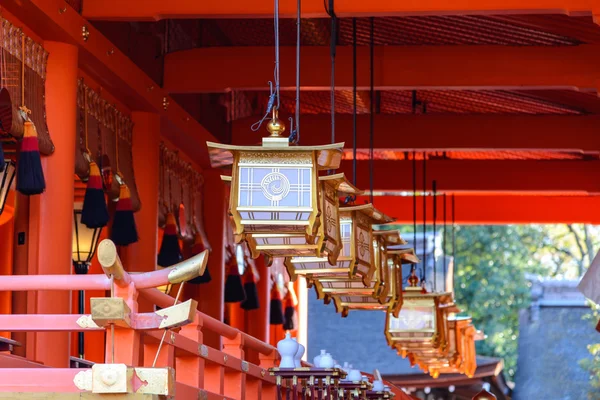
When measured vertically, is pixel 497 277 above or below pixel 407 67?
below

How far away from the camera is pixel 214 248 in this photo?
11.9 m

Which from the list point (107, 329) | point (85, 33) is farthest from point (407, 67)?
point (107, 329)

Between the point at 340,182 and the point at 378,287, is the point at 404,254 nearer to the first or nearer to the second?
the point at 378,287

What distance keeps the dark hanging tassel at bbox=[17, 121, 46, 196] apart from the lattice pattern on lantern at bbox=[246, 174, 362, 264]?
1616mm

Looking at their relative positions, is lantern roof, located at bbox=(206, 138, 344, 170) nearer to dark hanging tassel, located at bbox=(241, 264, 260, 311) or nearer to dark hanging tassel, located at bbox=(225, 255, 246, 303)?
dark hanging tassel, located at bbox=(225, 255, 246, 303)

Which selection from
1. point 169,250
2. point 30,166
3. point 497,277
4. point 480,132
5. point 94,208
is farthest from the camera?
point 497,277

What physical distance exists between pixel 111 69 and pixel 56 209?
4.16ft

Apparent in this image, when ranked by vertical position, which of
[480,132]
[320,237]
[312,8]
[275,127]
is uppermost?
[312,8]

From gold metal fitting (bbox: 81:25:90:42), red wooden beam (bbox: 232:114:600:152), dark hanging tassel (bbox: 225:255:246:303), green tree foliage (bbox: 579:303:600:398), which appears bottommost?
green tree foliage (bbox: 579:303:600:398)

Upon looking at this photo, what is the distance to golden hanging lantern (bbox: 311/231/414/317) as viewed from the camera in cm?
727

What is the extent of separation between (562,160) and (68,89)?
7.06 meters

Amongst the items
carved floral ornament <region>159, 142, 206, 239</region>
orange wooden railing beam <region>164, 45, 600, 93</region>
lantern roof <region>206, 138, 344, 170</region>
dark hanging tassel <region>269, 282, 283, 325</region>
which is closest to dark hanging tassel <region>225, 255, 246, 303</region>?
carved floral ornament <region>159, 142, 206, 239</region>

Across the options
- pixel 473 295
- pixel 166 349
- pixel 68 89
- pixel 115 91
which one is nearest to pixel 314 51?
pixel 115 91

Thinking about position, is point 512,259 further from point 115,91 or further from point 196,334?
point 196,334
